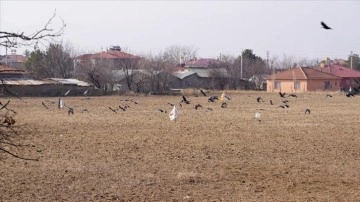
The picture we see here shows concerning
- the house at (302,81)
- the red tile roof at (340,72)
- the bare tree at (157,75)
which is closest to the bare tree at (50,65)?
the bare tree at (157,75)

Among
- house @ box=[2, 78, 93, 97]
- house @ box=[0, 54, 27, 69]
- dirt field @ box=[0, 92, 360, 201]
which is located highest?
house @ box=[0, 54, 27, 69]

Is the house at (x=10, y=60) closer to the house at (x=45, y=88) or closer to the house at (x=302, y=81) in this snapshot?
the house at (x=45, y=88)

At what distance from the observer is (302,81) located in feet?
274

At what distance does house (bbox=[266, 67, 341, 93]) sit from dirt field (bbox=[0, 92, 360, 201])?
195ft

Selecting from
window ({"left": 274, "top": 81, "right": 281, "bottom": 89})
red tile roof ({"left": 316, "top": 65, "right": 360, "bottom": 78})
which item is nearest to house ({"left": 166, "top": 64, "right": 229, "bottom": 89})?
window ({"left": 274, "top": 81, "right": 281, "bottom": 89})

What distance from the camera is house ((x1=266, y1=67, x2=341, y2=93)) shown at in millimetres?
83500

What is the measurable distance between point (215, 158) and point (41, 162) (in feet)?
Answer: 15.1

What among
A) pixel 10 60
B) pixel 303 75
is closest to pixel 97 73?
pixel 303 75

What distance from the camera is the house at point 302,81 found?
274ft

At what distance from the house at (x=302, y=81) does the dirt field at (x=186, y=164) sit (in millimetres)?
59438

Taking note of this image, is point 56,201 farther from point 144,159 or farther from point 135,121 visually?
point 135,121

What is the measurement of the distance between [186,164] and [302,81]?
233ft

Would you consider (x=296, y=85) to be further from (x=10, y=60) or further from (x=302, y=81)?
(x=10, y=60)

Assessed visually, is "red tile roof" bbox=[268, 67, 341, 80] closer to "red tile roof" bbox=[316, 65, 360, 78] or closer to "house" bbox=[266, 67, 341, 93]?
"house" bbox=[266, 67, 341, 93]
